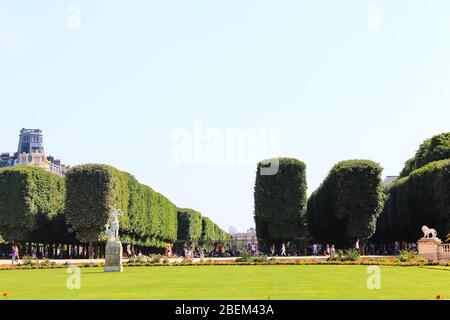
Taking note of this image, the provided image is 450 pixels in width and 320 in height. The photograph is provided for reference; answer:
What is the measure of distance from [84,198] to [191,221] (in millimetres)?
46394

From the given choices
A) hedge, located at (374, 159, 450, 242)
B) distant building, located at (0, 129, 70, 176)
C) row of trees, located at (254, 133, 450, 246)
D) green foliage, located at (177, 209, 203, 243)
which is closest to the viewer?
hedge, located at (374, 159, 450, 242)

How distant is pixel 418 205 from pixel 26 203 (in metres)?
31.4

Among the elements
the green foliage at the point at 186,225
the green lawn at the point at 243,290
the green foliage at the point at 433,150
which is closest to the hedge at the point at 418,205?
the green foliage at the point at 433,150

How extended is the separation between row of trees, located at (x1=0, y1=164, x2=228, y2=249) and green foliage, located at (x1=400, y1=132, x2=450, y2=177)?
2868 cm

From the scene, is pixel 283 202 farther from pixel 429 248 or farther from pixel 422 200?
pixel 429 248

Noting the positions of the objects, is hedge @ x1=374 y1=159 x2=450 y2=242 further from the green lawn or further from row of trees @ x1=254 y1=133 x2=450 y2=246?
the green lawn

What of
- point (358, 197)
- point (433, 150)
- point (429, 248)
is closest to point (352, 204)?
point (358, 197)

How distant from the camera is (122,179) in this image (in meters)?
61.6

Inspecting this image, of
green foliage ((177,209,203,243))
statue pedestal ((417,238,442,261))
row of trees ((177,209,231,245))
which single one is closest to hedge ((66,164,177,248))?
statue pedestal ((417,238,442,261))

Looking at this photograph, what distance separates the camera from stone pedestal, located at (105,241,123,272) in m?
29.8

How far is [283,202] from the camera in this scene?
59562mm

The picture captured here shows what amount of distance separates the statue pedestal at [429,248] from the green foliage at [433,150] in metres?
28.8
